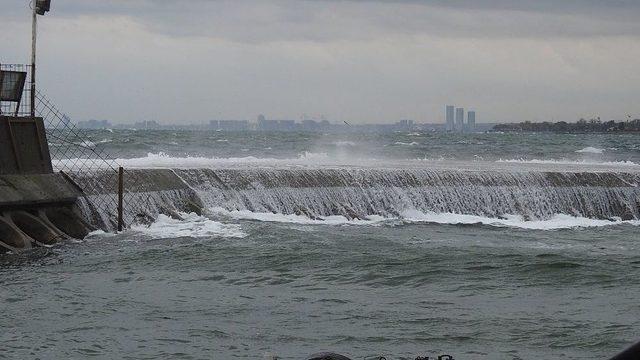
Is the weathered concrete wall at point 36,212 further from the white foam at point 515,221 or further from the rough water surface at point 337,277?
the white foam at point 515,221

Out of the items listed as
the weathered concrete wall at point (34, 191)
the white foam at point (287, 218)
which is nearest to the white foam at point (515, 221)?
the white foam at point (287, 218)

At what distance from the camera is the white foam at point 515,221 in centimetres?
3203

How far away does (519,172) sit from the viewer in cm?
3819

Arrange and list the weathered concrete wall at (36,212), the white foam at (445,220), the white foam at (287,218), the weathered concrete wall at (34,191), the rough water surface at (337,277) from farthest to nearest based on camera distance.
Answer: the white foam at (445,220)
the white foam at (287,218)
the weathered concrete wall at (34,191)
the weathered concrete wall at (36,212)
the rough water surface at (337,277)

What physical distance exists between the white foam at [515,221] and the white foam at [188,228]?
24.3 ft

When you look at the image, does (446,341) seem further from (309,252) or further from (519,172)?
(519,172)

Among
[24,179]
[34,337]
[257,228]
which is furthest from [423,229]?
[34,337]

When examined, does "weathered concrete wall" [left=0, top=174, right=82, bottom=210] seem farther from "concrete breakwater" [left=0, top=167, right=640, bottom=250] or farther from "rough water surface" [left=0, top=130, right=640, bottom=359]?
"rough water surface" [left=0, top=130, right=640, bottom=359]

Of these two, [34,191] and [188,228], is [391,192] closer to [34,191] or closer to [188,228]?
[188,228]

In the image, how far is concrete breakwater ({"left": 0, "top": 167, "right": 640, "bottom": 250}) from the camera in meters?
24.7

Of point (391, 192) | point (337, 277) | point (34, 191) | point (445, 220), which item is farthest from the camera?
point (391, 192)

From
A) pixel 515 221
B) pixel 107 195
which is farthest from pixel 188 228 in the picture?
pixel 515 221

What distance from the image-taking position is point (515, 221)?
33.6 meters

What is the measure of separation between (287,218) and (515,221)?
8.36 m
